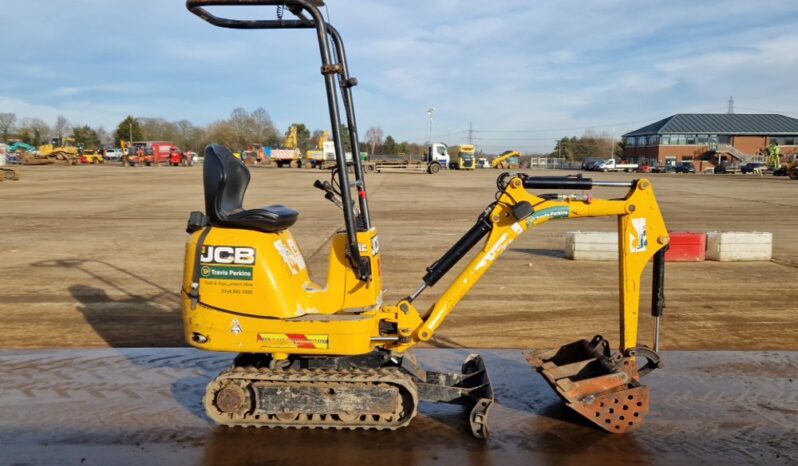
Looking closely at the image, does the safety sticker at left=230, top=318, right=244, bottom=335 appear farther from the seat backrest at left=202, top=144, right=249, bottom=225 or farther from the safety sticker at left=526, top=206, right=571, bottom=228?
the safety sticker at left=526, top=206, right=571, bottom=228

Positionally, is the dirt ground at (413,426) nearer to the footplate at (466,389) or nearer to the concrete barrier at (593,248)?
the footplate at (466,389)

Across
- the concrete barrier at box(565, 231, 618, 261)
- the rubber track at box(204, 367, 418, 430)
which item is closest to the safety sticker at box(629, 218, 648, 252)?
the rubber track at box(204, 367, 418, 430)

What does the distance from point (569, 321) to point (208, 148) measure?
4.78 m

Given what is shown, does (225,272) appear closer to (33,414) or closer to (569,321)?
(33,414)

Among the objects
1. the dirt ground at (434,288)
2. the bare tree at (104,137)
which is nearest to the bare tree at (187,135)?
the bare tree at (104,137)

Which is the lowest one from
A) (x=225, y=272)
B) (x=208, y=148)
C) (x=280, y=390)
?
(x=280, y=390)

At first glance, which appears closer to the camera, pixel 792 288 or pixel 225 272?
pixel 225 272

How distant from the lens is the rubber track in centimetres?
412

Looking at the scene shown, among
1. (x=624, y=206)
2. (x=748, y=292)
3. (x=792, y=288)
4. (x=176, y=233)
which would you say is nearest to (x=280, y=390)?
(x=624, y=206)

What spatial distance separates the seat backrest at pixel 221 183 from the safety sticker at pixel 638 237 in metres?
2.86

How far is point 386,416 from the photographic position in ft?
13.7

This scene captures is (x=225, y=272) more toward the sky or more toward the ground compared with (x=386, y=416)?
more toward the sky

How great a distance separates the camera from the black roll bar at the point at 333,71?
4055 millimetres

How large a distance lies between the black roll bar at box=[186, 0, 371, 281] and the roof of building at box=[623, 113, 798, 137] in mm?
95331
